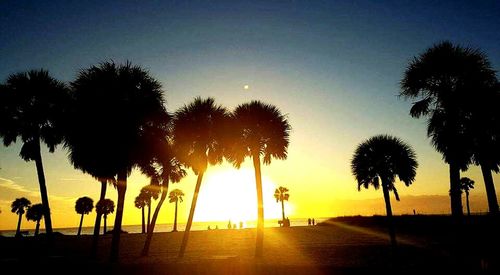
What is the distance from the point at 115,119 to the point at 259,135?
9409mm

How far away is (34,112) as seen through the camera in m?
22.4

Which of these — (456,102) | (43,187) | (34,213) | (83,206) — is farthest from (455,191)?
(34,213)

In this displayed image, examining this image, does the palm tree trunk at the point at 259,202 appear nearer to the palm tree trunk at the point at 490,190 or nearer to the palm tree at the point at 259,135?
the palm tree at the point at 259,135

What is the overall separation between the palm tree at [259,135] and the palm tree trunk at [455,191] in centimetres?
1044

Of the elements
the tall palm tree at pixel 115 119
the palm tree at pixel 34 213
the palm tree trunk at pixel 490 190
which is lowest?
the palm tree at pixel 34 213

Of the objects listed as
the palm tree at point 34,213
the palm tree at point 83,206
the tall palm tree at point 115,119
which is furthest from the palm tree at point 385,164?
the palm tree at point 34,213

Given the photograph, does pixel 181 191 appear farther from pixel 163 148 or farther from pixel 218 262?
pixel 218 262

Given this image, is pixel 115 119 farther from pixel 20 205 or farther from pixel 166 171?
pixel 20 205

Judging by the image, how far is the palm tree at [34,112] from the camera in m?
21.9

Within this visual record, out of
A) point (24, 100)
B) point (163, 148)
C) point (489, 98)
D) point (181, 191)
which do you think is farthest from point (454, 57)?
point (181, 191)

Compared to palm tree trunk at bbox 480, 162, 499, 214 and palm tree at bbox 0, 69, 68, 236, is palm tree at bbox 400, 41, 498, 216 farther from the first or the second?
palm tree at bbox 0, 69, 68, 236

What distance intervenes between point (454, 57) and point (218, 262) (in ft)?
45.4

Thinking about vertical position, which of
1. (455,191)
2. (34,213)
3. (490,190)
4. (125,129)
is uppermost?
(125,129)

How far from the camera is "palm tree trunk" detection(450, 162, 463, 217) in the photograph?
14.0 m
